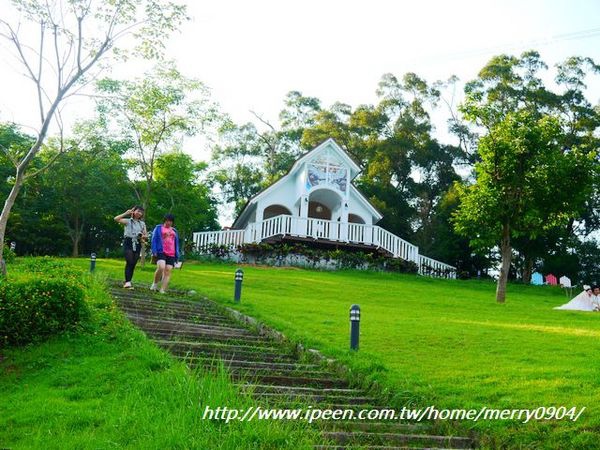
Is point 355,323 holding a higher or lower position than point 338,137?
lower

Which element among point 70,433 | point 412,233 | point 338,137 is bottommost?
point 70,433

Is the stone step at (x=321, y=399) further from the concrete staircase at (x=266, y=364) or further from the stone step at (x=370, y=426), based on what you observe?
the stone step at (x=370, y=426)

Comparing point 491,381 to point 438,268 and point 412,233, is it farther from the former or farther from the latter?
point 412,233

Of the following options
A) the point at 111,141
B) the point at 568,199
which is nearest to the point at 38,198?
the point at 111,141

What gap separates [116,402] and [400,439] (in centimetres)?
288

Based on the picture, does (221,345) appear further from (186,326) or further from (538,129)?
(538,129)

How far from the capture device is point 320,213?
35750 mm

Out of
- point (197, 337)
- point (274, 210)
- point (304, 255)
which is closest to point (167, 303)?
point (197, 337)

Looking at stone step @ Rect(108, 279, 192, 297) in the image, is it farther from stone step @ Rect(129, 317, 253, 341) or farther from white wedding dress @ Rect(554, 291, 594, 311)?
white wedding dress @ Rect(554, 291, 594, 311)

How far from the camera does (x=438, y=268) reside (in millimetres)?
31328

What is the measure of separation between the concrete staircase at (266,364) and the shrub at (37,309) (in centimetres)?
120

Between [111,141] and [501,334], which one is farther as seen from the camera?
[111,141]

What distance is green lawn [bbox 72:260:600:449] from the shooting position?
686 centimetres

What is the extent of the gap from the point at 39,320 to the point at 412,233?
35.5m
